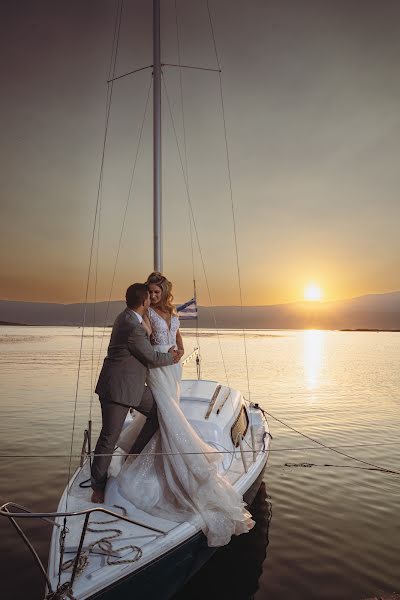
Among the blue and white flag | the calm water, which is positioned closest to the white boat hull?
the calm water

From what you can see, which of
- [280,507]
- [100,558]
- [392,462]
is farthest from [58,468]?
[392,462]

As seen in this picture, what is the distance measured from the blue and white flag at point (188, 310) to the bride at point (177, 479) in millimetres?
6067

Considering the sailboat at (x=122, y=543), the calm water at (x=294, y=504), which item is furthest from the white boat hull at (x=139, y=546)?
the calm water at (x=294, y=504)

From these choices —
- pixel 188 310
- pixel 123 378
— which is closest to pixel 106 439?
pixel 123 378

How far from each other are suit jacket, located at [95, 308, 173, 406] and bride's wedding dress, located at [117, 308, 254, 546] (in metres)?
0.31

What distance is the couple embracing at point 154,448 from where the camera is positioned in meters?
5.12

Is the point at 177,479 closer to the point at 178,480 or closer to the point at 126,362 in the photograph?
the point at 178,480

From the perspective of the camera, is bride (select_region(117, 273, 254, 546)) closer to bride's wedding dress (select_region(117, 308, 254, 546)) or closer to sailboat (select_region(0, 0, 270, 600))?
bride's wedding dress (select_region(117, 308, 254, 546))

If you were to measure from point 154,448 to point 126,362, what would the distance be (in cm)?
124

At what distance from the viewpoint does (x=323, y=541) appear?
7.08 meters

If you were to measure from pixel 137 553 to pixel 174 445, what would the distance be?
141 cm

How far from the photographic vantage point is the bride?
5.07 metres

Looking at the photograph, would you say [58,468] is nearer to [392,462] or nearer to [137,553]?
[137,553]

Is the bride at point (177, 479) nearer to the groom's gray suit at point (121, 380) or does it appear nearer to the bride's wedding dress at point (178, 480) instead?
the bride's wedding dress at point (178, 480)
